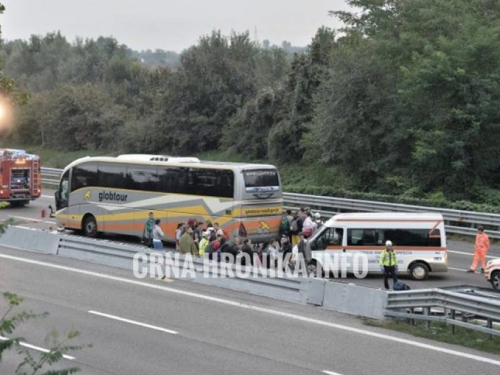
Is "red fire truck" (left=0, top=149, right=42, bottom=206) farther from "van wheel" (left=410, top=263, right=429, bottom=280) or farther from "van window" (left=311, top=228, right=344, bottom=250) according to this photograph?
"van wheel" (left=410, top=263, right=429, bottom=280)

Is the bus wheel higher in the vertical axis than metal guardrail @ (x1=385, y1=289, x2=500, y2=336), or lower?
higher

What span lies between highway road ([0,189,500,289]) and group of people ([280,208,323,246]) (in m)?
3.20

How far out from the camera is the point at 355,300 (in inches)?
728

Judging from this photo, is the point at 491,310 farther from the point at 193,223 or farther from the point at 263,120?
the point at 263,120

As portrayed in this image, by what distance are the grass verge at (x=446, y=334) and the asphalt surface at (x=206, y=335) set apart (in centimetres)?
26

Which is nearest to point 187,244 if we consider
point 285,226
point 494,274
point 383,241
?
point 285,226

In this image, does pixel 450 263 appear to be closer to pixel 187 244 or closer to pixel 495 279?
pixel 495 279

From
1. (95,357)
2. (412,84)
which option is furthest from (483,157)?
(95,357)

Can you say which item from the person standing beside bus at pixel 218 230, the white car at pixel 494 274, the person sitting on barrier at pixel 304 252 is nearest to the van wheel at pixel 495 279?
the white car at pixel 494 274

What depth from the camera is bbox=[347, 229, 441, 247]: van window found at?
22.8m

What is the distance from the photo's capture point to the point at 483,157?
116 ft

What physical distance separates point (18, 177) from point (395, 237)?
2158 centimetres

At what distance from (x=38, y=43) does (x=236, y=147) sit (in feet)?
225

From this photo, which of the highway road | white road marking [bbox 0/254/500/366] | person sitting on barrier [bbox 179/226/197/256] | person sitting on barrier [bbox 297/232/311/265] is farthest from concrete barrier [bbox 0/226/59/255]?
person sitting on barrier [bbox 297/232/311/265]
